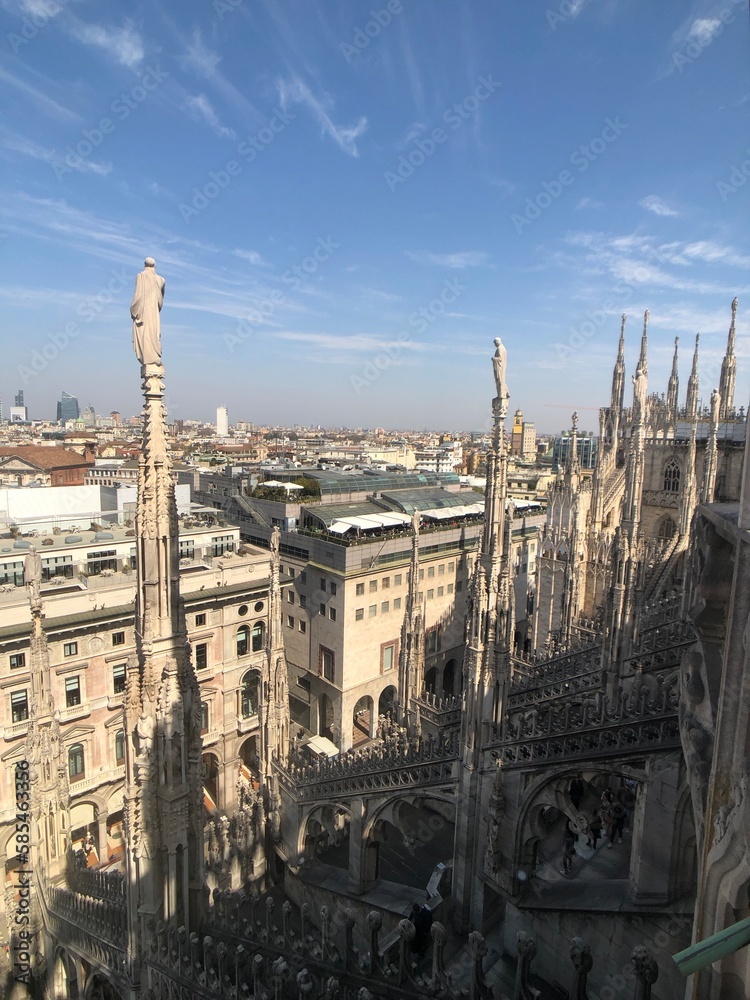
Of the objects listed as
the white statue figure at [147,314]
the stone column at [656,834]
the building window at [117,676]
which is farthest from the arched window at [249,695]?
the white statue figure at [147,314]

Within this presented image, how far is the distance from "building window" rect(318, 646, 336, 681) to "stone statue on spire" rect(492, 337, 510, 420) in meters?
24.4

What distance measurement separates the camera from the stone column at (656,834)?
9461 millimetres

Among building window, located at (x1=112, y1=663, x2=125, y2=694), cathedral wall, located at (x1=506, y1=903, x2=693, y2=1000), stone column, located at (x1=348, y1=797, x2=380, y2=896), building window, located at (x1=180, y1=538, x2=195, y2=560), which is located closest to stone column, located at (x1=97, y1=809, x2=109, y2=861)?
building window, located at (x1=112, y1=663, x2=125, y2=694)

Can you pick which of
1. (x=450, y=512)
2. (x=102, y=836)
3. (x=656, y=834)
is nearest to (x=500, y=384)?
(x=656, y=834)

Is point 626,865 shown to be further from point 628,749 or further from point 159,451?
point 159,451

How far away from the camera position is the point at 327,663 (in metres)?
33.4

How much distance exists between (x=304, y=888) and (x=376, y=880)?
2.36 metres

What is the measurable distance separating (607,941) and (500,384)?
10.8 meters

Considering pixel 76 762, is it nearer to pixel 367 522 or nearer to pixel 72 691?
pixel 72 691

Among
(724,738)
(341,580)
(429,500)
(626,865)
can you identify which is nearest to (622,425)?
(429,500)

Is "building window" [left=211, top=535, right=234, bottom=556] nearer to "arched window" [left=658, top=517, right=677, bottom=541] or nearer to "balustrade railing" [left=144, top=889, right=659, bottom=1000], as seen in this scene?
"balustrade railing" [left=144, top=889, right=659, bottom=1000]

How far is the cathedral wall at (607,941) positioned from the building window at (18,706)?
785 inches

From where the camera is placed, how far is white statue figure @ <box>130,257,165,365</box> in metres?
8.07

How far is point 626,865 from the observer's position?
11.6 m
